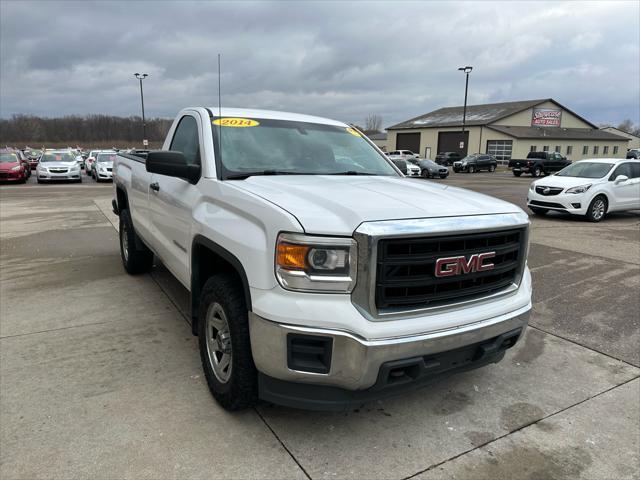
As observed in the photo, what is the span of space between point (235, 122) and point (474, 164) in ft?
128

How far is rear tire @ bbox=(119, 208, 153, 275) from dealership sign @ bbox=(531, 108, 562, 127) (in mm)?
62795

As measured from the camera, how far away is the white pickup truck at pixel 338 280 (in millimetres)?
2293

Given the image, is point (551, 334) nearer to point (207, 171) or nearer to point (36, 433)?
point (207, 171)

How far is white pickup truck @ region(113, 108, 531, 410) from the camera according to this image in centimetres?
229

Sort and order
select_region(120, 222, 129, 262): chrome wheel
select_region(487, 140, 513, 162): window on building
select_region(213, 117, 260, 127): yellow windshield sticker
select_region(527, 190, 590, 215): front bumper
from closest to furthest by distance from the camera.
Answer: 1. select_region(213, 117, 260, 127): yellow windshield sticker
2. select_region(120, 222, 129, 262): chrome wheel
3. select_region(527, 190, 590, 215): front bumper
4. select_region(487, 140, 513, 162): window on building

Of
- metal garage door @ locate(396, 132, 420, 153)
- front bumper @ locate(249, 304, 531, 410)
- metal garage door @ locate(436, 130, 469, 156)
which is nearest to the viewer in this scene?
front bumper @ locate(249, 304, 531, 410)

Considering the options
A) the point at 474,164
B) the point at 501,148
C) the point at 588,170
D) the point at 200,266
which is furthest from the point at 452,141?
the point at 200,266

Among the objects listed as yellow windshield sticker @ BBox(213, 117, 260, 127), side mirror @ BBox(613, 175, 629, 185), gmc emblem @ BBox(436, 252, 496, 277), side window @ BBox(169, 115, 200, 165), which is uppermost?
yellow windshield sticker @ BBox(213, 117, 260, 127)

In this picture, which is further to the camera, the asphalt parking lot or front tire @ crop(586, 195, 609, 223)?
front tire @ crop(586, 195, 609, 223)

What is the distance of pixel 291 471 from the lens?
2459 mm

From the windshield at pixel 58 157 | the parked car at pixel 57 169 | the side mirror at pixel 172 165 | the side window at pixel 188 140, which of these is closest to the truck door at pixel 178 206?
the side window at pixel 188 140

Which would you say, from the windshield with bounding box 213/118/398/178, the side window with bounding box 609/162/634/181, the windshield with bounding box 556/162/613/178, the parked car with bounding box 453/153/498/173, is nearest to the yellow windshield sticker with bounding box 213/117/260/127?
the windshield with bounding box 213/118/398/178

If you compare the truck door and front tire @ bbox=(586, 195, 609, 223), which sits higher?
the truck door

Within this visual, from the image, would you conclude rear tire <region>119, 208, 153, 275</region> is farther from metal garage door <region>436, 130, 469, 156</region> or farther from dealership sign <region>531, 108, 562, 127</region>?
dealership sign <region>531, 108, 562, 127</region>
